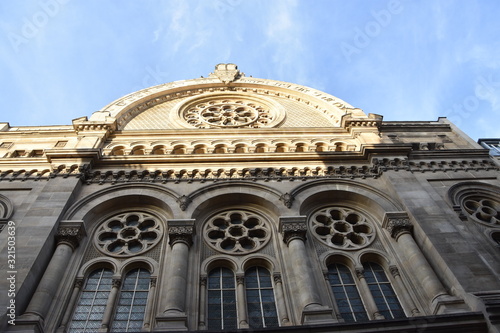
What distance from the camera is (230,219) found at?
54.4ft

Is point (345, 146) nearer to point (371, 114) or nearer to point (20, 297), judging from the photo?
point (371, 114)

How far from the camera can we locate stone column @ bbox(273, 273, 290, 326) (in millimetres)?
12594

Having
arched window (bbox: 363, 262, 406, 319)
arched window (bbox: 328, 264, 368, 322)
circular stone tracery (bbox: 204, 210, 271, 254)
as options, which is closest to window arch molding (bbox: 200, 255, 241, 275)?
circular stone tracery (bbox: 204, 210, 271, 254)

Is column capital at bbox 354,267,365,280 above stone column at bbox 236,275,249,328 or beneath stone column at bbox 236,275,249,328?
above

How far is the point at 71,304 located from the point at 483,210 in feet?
45.0

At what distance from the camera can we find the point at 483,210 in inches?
656

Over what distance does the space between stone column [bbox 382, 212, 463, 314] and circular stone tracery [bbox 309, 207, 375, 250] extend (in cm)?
76

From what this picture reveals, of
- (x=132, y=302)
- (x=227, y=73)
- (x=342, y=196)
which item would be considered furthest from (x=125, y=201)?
(x=227, y=73)

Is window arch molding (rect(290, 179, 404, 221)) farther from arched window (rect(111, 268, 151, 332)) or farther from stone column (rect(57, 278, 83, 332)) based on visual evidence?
stone column (rect(57, 278, 83, 332))

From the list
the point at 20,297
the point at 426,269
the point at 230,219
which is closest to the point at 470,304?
the point at 426,269

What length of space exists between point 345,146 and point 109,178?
9942 mm

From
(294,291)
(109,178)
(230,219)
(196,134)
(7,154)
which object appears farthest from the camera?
(196,134)

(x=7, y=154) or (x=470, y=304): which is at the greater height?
(x=7, y=154)

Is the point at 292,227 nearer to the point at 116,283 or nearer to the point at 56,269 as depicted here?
the point at 116,283
